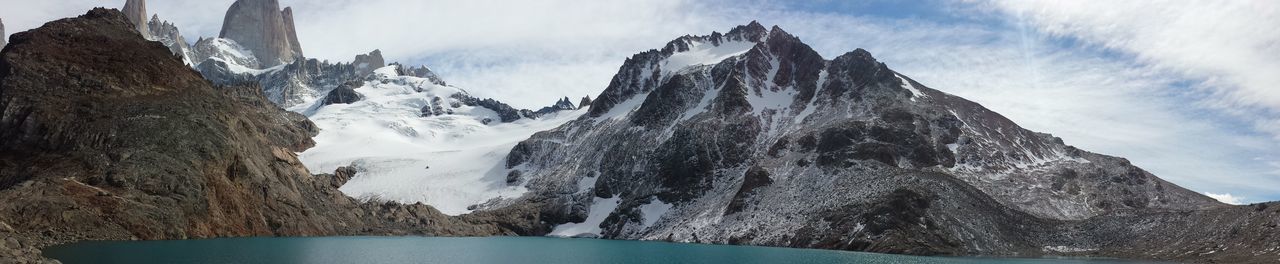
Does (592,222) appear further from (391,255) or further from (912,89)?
(391,255)

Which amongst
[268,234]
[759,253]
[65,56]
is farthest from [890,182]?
[65,56]

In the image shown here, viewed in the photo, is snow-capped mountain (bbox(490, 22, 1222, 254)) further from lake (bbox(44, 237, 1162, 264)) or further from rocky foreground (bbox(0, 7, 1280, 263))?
lake (bbox(44, 237, 1162, 264))

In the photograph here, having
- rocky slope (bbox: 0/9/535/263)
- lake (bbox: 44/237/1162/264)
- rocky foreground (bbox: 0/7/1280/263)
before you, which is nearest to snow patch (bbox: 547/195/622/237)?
rocky foreground (bbox: 0/7/1280/263)

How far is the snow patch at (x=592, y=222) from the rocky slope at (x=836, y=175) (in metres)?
0.39

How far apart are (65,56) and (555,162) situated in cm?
9551

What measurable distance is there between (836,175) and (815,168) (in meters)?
6.62

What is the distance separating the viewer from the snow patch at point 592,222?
148 meters

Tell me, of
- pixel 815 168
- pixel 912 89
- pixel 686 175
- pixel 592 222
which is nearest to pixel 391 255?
pixel 815 168

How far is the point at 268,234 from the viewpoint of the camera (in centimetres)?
10000

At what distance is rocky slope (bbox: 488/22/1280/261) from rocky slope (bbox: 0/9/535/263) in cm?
5279

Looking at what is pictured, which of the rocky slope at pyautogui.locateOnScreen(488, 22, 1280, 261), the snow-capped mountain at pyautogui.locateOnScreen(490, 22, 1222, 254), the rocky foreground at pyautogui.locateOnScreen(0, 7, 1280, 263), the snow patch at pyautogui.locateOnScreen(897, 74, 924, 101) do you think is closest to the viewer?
the rocky foreground at pyautogui.locateOnScreen(0, 7, 1280, 263)

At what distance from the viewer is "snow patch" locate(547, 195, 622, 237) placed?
147750mm

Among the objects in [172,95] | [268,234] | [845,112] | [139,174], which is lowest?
[268,234]

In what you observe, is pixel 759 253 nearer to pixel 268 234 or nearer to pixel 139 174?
pixel 268 234
